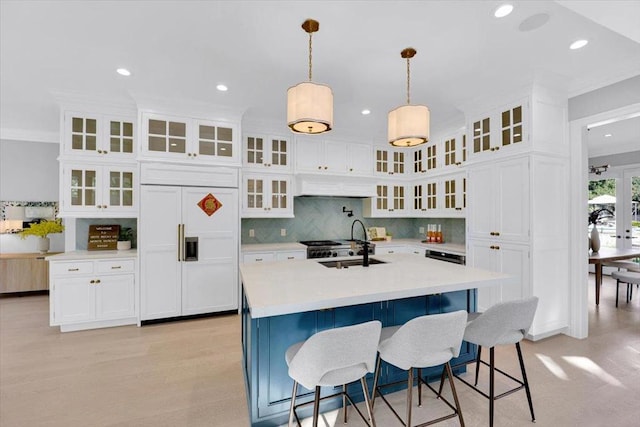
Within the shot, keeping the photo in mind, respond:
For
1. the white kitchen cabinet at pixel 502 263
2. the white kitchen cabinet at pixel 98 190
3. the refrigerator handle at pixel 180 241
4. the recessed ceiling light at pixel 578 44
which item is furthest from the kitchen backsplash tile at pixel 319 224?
the recessed ceiling light at pixel 578 44

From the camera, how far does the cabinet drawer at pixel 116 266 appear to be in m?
3.51

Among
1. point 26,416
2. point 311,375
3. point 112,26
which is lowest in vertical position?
point 26,416

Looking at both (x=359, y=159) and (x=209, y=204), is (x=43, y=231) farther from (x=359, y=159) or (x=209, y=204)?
(x=359, y=159)

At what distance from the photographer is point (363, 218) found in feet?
18.4

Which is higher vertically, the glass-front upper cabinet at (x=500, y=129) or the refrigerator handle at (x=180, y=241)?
→ the glass-front upper cabinet at (x=500, y=129)

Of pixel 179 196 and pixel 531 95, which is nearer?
pixel 531 95

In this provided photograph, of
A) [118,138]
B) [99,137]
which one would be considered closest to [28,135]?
[99,137]

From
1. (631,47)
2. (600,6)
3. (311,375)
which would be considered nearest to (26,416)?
(311,375)

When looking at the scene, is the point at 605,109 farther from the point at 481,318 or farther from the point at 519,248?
the point at 481,318

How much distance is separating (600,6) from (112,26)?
10.1ft

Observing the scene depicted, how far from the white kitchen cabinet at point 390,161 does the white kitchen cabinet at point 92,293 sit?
401 cm

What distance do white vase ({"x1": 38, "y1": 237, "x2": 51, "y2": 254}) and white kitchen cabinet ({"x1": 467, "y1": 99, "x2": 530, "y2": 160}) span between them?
6.80 m

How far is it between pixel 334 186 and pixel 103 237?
3.44 m

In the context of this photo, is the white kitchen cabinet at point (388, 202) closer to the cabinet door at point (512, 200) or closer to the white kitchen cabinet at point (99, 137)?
the cabinet door at point (512, 200)
